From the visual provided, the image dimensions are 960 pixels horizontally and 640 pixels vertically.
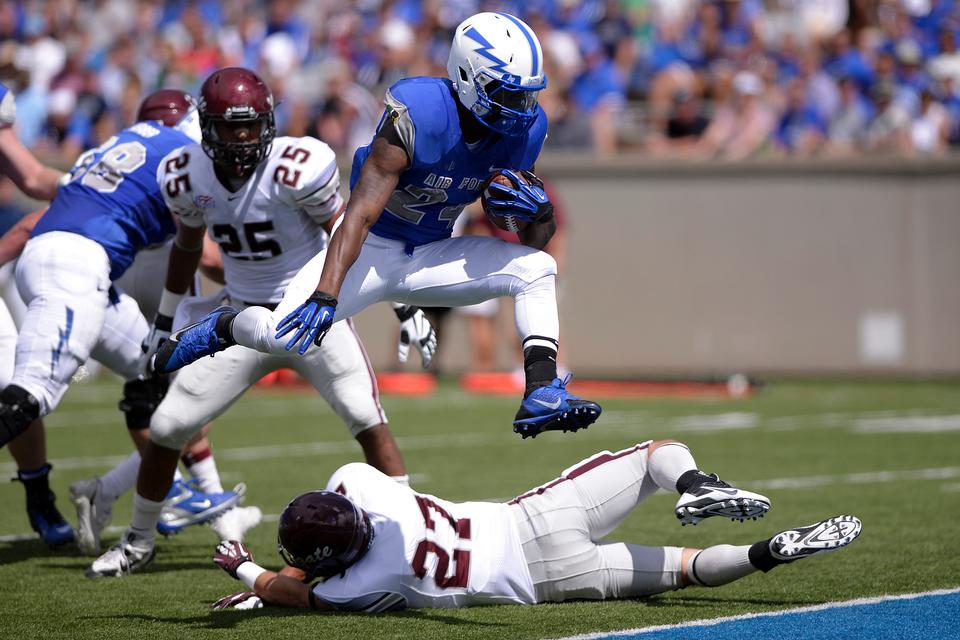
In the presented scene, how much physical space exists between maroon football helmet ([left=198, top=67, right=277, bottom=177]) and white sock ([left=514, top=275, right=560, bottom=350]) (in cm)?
126

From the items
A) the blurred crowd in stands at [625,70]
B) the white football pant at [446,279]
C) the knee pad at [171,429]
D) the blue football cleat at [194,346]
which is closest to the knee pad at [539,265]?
the white football pant at [446,279]

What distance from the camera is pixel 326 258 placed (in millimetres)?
4969

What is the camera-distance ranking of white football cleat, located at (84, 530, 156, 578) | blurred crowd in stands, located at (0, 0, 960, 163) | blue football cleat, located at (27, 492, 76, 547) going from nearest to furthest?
white football cleat, located at (84, 530, 156, 578) → blue football cleat, located at (27, 492, 76, 547) → blurred crowd in stands, located at (0, 0, 960, 163)

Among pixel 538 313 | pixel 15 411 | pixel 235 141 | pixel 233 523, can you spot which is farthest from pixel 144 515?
pixel 538 313

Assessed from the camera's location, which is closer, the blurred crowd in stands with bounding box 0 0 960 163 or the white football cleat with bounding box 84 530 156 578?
the white football cleat with bounding box 84 530 156 578

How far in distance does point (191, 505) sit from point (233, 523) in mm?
211

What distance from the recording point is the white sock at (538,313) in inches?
202

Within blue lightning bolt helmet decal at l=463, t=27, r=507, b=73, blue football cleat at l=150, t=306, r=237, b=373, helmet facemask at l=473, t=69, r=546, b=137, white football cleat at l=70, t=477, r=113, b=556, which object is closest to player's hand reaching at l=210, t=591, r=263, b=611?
blue football cleat at l=150, t=306, r=237, b=373

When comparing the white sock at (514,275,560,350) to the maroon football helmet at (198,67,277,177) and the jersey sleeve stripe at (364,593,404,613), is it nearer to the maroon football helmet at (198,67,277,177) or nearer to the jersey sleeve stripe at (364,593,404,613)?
the jersey sleeve stripe at (364,593,404,613)

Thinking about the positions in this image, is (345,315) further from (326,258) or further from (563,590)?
(563,590)

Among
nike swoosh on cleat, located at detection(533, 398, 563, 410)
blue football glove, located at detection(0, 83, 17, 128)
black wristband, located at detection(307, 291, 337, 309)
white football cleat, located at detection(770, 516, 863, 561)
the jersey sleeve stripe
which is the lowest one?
the jersey sleeve stripe

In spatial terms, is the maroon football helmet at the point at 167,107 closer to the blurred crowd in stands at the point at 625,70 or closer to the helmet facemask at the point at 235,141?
the helmet facemask at the point at 235,141

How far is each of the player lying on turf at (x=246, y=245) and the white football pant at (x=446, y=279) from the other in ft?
1.57

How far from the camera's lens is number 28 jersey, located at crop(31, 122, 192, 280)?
20.1 ft
